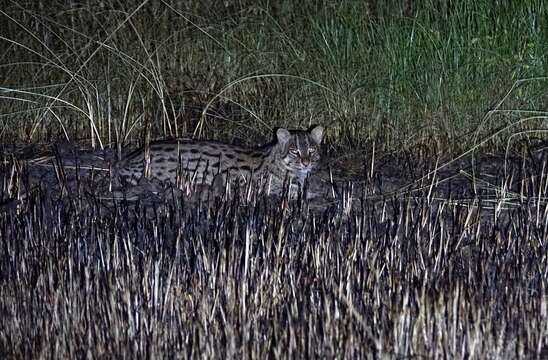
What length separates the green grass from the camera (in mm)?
9273

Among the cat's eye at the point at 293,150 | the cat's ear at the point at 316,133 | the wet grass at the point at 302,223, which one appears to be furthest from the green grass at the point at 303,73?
the cat's eye at the point at 293,150

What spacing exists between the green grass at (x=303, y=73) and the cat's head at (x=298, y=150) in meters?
0.53

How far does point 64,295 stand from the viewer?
211 inches

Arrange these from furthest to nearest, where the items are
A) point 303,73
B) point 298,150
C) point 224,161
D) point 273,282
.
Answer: point 303,73
point 298,150
point 224,161
point 273,282

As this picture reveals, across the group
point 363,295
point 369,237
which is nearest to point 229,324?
point 363,295

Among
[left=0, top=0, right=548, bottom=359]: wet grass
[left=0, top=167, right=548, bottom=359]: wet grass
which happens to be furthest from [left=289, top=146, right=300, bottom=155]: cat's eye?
[left=0, top=167, right=548, bottom=359]: wet grass

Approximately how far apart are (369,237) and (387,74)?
4003 mm

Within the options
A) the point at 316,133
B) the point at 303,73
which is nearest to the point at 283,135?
the point at 316,133

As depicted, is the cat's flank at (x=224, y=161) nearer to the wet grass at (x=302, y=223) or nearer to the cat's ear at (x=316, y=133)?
the cat's ear at (x=316, y=133)

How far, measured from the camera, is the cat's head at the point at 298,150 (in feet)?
27.5

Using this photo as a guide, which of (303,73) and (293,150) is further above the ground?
(303,73)

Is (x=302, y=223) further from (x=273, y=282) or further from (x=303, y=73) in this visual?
(x=303, y=73)

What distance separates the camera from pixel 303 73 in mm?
10086

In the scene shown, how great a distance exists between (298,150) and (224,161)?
59cm
